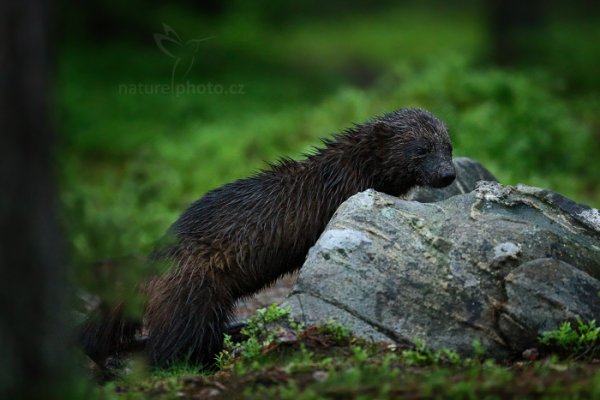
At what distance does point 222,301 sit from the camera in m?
6.62

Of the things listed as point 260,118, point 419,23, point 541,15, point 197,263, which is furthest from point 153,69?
point 197,263

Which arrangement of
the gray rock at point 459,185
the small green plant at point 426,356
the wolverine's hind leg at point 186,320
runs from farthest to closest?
1. the gray rock at point 459,185
2. the wolverine's hind leg at point 186,320
3. the small green plant at point 426,356

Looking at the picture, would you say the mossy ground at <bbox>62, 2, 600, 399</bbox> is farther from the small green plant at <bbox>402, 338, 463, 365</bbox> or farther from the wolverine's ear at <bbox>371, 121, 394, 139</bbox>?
the wolverine's ear at <bbox>371, 121, 394, 139</bbox>

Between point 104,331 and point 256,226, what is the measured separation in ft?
4.38

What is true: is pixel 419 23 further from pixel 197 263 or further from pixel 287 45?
pixel 197 263

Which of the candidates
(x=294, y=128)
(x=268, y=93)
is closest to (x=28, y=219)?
(x=294, y=128)

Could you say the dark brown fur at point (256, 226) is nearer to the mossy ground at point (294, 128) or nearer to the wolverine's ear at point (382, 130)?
the wolverine's ear at point (382, 130)

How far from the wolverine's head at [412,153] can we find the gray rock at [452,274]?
1.01 m

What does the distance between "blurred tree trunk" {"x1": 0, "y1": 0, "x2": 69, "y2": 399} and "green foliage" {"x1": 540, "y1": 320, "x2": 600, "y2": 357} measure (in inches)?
117

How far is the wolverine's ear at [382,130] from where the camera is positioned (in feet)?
24.6

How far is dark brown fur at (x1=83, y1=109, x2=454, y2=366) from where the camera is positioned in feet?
21.2

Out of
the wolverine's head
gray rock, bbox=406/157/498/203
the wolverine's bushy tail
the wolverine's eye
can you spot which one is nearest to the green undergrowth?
the wolverine's bushy tail

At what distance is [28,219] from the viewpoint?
13.4ft

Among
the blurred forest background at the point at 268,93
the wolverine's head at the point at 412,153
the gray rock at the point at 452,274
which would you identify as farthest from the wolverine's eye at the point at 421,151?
the blurred forest background at the point at 268,93
